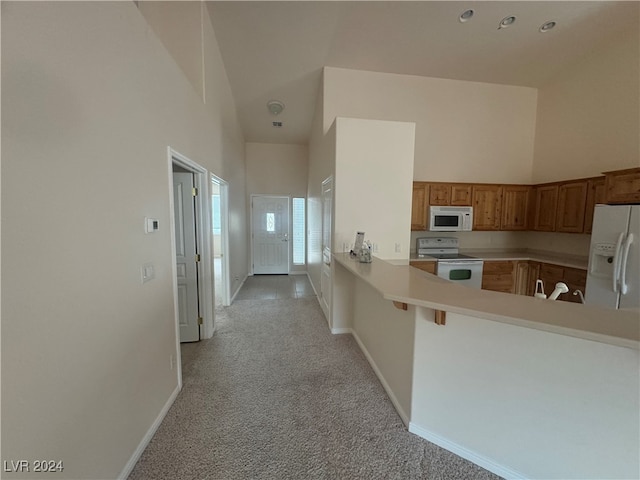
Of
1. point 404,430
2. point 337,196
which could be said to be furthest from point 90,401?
point 337,196

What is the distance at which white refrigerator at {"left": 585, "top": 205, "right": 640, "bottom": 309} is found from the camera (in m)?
2.77

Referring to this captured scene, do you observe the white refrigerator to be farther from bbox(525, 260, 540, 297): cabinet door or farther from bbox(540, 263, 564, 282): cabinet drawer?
bbox(525, 260, 540, 297): cabinet door

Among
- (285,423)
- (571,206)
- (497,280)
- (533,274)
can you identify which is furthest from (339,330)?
(571,206)

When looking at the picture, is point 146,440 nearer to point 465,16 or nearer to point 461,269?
point 461,269

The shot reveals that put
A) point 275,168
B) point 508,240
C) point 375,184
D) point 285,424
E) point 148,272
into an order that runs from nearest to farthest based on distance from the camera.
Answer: point 148,272, point 285,424, point 375,184, point 508,240, point 275,168

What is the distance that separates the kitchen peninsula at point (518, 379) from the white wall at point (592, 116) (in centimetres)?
391

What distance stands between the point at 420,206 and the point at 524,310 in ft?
11.0

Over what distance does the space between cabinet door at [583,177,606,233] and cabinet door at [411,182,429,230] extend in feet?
7.20

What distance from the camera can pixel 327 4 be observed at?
3.01 m

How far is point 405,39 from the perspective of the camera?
3.51 metres

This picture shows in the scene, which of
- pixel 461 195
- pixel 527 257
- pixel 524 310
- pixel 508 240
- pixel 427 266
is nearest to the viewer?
pixel 524 310

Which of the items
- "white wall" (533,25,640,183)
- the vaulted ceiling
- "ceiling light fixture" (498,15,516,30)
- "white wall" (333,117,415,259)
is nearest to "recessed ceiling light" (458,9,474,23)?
the vaulted ceiling

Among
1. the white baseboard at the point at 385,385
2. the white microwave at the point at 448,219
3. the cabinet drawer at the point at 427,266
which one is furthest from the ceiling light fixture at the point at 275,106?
the white baseboard at the point at 385,385

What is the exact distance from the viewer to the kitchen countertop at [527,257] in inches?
154
